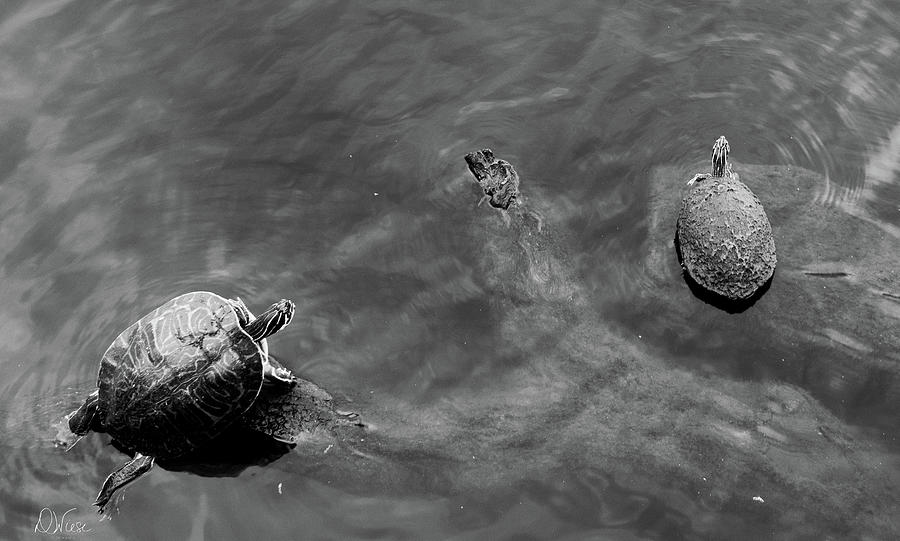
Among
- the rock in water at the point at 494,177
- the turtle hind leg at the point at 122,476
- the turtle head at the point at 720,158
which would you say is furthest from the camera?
the rock in water at the point at 494,177

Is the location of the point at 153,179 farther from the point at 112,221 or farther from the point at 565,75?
the point at 565,75

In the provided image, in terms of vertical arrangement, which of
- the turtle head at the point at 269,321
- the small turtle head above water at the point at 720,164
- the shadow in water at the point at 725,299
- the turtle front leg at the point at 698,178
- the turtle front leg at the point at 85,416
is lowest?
the turtle front leg at the point at 85,416

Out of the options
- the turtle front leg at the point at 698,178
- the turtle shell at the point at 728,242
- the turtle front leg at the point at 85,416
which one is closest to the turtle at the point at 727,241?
the turtle shell at the point at 728,242

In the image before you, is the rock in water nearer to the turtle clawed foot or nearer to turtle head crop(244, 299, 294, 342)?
turtle head crop(244, 299, 294, 342)

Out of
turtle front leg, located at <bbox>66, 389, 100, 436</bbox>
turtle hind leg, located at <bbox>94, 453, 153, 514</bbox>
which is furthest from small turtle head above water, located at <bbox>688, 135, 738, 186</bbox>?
turtle front leg, located at <bbox>66, 389, 100, 436</bbox>

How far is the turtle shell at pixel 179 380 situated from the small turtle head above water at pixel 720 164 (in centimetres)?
383

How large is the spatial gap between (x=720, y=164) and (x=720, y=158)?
0.17ft

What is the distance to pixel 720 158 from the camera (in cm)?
614

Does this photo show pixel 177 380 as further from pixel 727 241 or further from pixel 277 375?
pixel 727 241

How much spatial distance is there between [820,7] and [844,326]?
3393 mm

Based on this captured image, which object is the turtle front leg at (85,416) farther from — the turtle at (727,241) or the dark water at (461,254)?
the turtle at (727,241)

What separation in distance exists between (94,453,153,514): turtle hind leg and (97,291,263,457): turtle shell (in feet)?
0.39

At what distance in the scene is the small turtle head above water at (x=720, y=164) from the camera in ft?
20.2

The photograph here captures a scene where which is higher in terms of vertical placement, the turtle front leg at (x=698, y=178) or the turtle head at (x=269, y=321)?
the turtle front leg at (x=698, y=178)
